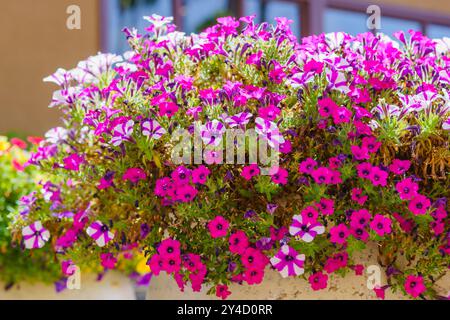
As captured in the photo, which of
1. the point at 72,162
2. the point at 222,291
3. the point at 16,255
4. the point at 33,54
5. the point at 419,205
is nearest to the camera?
the point at 419,205

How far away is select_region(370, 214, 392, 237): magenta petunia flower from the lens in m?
1.87

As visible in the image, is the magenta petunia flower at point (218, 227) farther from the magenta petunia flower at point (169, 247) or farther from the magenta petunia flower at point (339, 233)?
the magenta petunia flower at point (339, 233)

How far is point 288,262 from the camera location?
1.90m

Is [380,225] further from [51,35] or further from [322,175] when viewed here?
[51,35]

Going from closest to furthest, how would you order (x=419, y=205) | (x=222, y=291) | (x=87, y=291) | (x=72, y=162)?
(x=419, y=205) → (x=222, y=291) → (x=72, y=162) → (x=87, y=291)

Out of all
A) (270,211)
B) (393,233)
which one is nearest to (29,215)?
(270,211)

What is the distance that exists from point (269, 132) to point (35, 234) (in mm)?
911

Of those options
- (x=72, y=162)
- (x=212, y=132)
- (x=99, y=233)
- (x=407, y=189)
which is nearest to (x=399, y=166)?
(x=407, y=189)

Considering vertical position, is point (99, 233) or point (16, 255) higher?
point (99, 233)

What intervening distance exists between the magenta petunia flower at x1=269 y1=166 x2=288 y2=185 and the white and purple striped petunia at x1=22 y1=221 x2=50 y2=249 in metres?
0.82

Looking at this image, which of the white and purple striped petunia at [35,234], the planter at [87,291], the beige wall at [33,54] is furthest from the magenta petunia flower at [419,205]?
the beige wall at [33,54]
